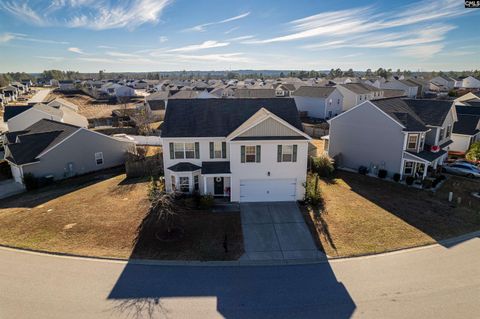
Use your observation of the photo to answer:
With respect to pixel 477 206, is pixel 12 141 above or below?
above

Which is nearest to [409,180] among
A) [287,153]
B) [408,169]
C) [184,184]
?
[408,169]

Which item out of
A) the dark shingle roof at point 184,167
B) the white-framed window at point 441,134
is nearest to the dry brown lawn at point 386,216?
the white-framed window at point 441,134

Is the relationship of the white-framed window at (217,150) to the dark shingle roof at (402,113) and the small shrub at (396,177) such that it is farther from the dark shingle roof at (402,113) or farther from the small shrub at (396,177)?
the dark shingle roof at (402,113)

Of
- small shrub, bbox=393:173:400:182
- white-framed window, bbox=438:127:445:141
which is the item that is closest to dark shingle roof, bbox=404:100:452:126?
white-framed window, bbox=438:127:445:141

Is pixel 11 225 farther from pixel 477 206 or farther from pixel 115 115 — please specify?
pixel 115 115

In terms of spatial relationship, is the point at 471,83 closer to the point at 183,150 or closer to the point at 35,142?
the point at 183,150

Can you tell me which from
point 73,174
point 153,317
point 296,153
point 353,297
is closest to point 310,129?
point 296,153
